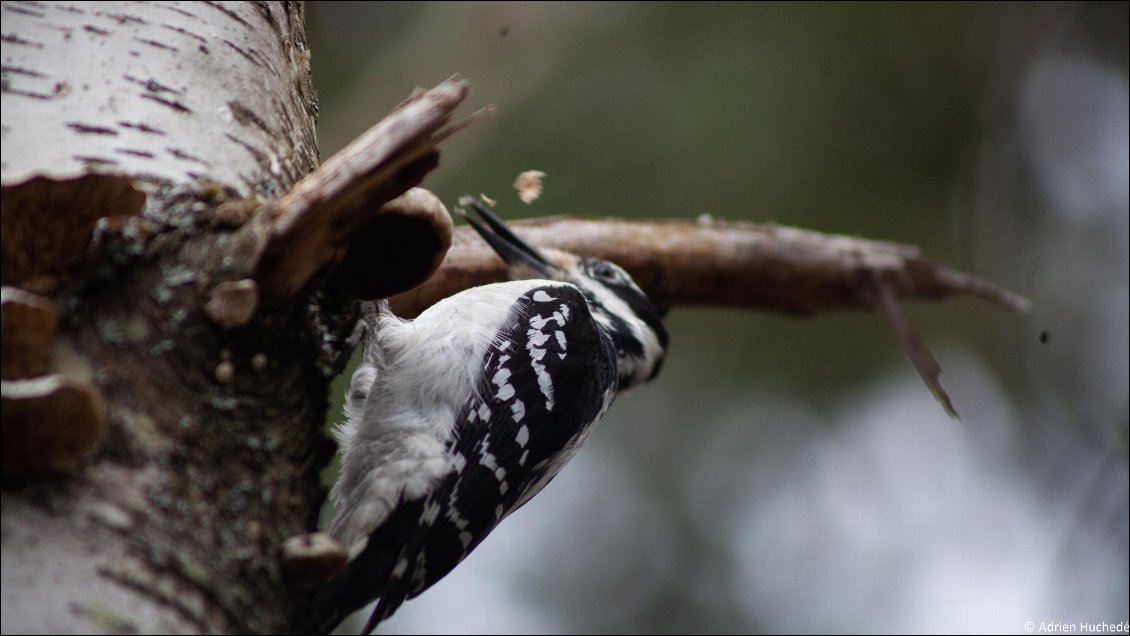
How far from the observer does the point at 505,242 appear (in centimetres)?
331

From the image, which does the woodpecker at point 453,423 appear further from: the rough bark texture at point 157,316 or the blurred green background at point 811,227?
the blurred green background at point 811,227

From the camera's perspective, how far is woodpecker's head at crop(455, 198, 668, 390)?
3.32 meters

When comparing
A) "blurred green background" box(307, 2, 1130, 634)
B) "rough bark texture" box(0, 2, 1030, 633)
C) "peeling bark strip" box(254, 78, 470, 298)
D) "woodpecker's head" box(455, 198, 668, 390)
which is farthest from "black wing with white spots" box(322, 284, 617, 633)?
"blurred green background" box(307, 2, 1130, 634)

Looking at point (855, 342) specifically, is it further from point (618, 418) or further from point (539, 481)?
point (539, 481)

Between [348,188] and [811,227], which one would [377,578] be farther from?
[811,227]

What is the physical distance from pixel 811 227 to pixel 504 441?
3.36m

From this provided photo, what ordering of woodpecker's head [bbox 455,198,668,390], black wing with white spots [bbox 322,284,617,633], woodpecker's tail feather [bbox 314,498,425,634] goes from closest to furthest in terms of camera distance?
1. woodpecker's tail feather [bbox 314,498,425,634]
2. black wing with white spots [bbox 322,284,617,633]
3. woodpecker's head [bbox 455,198,668,390]

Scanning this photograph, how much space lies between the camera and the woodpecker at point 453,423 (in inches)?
88.5

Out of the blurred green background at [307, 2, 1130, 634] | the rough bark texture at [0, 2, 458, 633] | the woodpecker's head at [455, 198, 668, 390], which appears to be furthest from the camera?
the blurred green background at [307, 2, 1130, 634]

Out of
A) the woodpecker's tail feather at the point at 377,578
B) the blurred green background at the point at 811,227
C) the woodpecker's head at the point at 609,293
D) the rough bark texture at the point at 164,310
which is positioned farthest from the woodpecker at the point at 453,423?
the blurred green background at the point at 811,227

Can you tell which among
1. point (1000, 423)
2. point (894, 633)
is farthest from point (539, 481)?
point (1000, 423)

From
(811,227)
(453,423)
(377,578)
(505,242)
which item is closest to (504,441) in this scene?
(453,423)

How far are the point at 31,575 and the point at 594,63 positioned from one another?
460cm

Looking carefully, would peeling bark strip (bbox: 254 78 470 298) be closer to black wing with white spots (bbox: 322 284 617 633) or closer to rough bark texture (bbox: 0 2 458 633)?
rough bark texture (bbox: 0 2 458 633)
